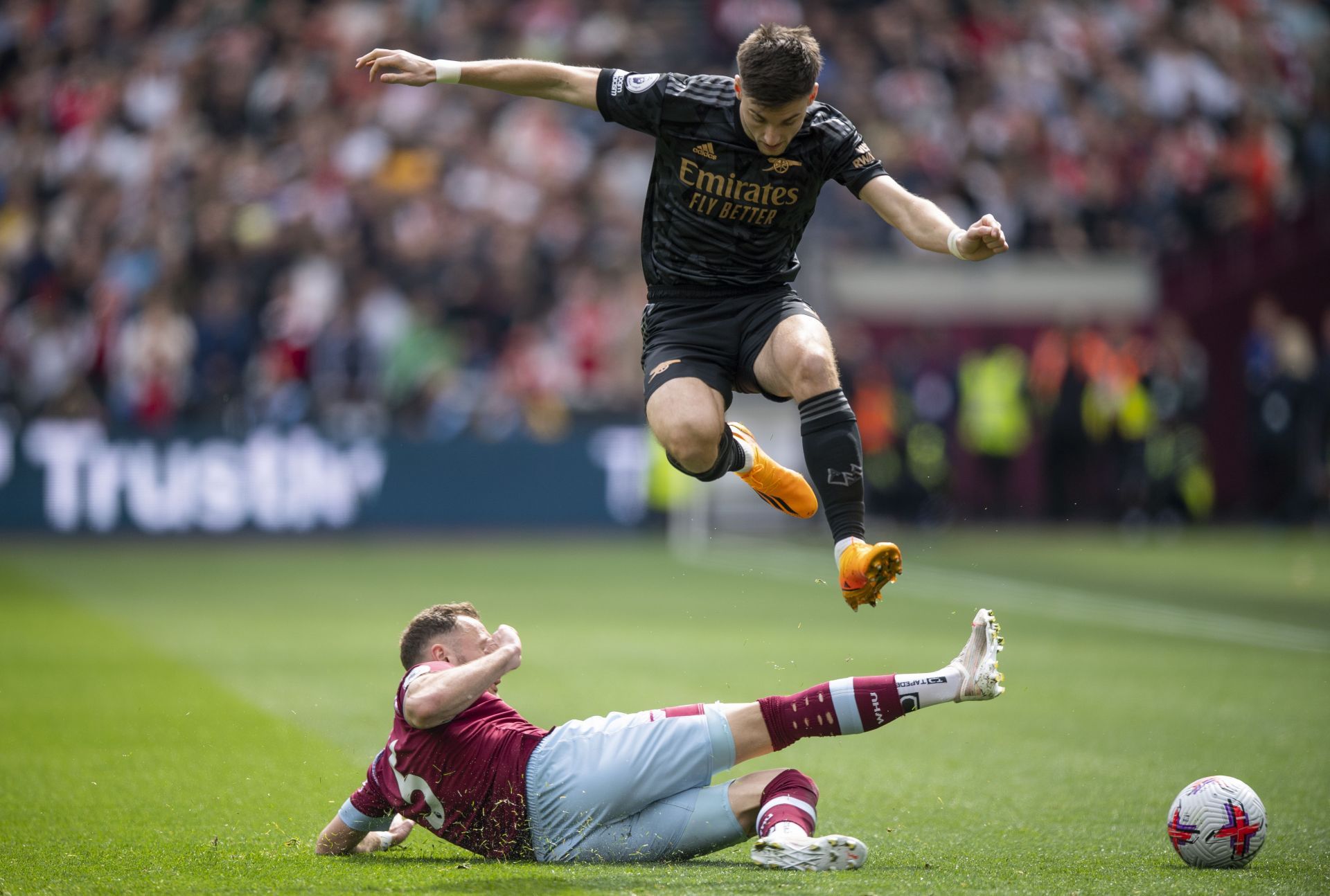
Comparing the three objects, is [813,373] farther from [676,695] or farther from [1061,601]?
[1061,601]

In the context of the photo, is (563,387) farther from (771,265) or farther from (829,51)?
(771,265)

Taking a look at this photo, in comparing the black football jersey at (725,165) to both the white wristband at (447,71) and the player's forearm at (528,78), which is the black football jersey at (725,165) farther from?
the white wristband at (447,71)

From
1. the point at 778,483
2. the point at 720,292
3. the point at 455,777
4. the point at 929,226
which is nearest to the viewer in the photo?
the point at 455,777

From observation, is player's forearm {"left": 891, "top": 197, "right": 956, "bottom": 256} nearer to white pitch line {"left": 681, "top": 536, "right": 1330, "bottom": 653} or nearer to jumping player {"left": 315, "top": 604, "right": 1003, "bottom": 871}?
jumping player {"left": 315, "top": 604, "right": 1003, "bottom": 871}

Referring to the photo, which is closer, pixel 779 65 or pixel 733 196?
pixel 779 65

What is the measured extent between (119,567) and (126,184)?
5.81m

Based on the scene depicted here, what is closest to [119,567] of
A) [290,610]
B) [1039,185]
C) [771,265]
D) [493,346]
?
[290,610]

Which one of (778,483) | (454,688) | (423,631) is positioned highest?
(778,483)

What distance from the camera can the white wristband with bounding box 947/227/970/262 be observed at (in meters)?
6.08

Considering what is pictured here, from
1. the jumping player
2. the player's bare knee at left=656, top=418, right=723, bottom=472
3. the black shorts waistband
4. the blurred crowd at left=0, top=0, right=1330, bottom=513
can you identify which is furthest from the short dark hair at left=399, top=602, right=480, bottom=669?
the blurred crowd at left=0, top=0, right=1330, bottom=513

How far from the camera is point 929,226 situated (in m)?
6.27

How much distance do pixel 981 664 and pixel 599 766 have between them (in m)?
1.34

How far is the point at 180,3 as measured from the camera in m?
22.3

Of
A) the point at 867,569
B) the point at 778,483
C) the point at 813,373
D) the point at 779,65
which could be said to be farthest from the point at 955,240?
the point at 778,483
